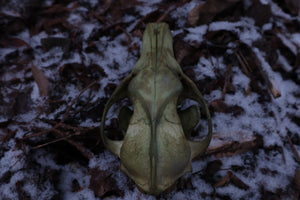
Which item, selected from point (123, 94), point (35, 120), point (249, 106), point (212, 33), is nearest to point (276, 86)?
point (249, 106)

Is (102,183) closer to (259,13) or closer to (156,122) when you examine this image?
(156,122)

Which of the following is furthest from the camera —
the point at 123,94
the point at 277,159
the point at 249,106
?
the point at 249,106

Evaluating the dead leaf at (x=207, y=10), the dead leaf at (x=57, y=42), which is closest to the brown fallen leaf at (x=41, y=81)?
the dead leaf at (x=57, y=42)

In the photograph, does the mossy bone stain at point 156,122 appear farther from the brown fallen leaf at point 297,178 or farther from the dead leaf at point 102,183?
the brown fallen leaf at point 297,178

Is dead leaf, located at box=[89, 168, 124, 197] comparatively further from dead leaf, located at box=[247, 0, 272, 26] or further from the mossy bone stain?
dead leaf, located at box=[247, 0, 272, 26]

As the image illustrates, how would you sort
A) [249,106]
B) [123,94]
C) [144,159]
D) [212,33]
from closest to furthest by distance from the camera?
[144,159] → [123,94] → [249,106] → [212,33]

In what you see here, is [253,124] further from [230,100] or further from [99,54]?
[99,54]

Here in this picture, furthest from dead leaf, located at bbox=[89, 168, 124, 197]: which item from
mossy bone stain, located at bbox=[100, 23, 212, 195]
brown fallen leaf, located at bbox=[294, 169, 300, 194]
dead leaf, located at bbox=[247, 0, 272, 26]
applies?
dead leaf, located at bbox=[247, 0, 272, 26]
